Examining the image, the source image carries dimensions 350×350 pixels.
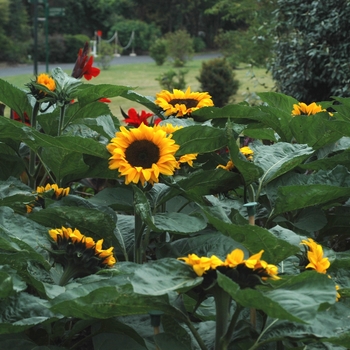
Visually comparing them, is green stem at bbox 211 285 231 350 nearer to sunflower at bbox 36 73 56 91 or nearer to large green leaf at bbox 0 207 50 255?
large green leaf at bbox 0 207 50 255

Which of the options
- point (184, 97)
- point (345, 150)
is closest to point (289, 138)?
point (345, 150)

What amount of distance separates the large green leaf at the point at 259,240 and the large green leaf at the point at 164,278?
9cm

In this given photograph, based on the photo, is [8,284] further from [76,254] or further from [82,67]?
[82,67]

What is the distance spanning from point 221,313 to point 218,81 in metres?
10.8

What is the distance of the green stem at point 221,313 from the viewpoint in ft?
2.55

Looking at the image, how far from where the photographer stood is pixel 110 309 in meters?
0.76

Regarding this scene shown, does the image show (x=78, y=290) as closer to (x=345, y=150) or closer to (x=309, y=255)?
(x=309, y=255)

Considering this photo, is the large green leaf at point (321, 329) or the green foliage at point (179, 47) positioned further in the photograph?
the green foliage at point (179, 47)

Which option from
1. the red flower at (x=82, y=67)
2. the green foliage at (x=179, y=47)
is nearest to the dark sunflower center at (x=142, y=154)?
the red flower at (x=82, y=67)

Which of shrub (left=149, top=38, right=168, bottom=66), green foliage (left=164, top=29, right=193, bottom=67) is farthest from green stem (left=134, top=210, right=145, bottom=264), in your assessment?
shrub (left=149, top=38, right=168, bottom=66)

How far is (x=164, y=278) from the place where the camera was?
77 cm

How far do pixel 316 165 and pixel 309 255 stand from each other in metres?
0.42

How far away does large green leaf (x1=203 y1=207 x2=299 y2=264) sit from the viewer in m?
0.83

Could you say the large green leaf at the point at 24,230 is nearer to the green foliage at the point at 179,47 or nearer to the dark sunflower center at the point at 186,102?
the dark sunflower center at the point at 186,102
